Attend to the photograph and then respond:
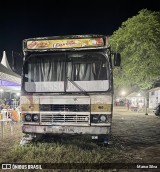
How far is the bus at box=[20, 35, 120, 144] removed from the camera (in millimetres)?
7855

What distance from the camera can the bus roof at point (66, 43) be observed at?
321 inches

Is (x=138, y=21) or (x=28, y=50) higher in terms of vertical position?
→ (x=138, y=21)

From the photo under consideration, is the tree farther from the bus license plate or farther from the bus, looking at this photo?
the bus license plate

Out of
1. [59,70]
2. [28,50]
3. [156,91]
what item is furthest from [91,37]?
[156,91]

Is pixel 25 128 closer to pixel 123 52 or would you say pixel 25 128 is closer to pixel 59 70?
pixel 59 70

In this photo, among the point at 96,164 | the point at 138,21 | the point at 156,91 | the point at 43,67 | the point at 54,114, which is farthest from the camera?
the point at 156,91

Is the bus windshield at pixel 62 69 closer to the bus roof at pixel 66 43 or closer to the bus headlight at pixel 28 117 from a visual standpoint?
the bus roof at pixel 66 43

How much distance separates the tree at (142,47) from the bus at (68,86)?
19.2 metres

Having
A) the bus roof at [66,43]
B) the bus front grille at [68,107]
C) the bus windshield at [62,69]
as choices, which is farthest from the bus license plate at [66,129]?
the bus roof at [66,43]

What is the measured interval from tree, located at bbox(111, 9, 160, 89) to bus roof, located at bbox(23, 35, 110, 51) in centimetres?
1915

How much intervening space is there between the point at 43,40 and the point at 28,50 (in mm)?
595

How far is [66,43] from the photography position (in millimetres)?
8297

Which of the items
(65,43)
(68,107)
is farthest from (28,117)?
(65,43)

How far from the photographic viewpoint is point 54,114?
7.96m
